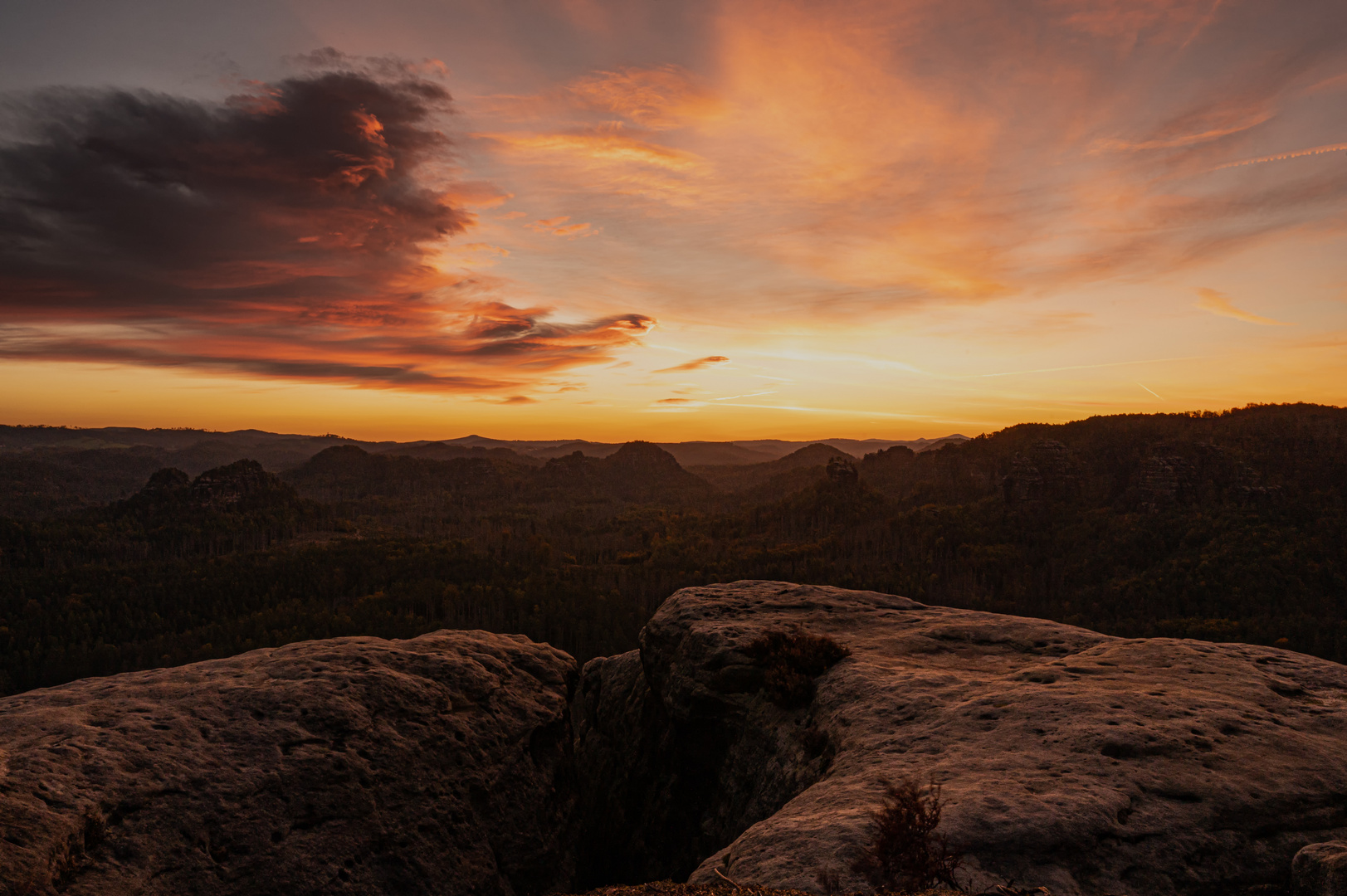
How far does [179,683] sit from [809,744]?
15.6 metres

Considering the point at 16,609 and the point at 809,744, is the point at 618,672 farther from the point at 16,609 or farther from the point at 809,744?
the point at 16,609

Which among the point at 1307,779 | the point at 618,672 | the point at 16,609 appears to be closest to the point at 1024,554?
the point at 618,672

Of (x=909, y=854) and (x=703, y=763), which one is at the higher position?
(x=909, y=854)

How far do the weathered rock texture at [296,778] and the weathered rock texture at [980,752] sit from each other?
166 inches

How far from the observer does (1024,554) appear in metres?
160

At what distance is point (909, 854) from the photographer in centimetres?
794

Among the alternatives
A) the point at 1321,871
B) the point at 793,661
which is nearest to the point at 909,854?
the point at 1321,871

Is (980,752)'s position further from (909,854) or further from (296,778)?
(296,778)

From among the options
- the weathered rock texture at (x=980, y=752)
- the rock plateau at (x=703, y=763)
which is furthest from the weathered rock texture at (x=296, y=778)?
the weathered rock texture at (x=980, y=752)

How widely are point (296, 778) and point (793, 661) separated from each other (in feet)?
40.2

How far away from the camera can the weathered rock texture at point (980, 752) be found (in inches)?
340

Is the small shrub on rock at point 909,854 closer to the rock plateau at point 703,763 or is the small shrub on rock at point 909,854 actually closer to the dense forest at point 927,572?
the rock plateau at point 703,763

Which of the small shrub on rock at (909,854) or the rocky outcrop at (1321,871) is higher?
the rocky outcrop at (1321,871)

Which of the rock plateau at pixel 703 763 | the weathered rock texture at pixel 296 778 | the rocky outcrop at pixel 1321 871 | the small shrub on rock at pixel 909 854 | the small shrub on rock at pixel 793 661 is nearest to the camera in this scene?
the rocky outcrop at pixel 1321 871
